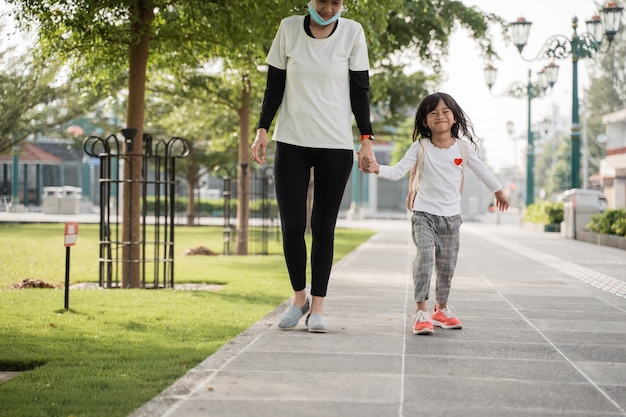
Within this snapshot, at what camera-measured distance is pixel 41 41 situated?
1190 centimetres

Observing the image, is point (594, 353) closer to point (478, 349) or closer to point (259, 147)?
point (478, 349)

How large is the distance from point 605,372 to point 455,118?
2.21 m

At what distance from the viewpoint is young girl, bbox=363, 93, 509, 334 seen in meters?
6.31

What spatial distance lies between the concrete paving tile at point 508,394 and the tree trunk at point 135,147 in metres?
7.52

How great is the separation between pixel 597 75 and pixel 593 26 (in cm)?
5646

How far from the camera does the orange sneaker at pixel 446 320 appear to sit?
Answer: 21.1 ft

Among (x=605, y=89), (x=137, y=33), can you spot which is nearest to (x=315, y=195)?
(x=137, y=33)

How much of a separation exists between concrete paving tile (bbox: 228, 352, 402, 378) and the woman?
90 centimetres

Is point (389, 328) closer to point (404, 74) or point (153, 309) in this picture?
point (153, 309)

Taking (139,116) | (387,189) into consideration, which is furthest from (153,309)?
(387,189)

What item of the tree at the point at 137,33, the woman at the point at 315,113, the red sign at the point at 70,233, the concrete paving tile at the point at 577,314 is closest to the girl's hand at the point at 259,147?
the woman at the point at 315,113

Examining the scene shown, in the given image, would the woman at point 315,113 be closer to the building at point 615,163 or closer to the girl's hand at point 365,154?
the girl's hand at point 365,154

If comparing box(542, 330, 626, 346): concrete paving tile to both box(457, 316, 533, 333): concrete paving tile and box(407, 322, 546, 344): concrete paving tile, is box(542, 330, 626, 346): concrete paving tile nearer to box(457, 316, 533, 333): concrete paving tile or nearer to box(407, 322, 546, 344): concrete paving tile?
box(407, 322, 546, 344): concrete paving tile

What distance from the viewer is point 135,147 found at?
455 inches
